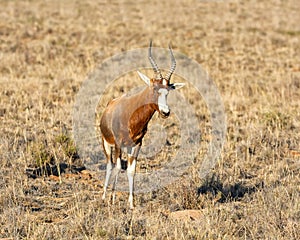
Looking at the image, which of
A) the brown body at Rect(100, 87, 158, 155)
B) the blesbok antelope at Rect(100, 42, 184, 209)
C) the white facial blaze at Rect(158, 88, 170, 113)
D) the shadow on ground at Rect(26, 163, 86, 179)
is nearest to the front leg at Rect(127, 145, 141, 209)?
the blesbok antelope at Rect(100, 42, 184, 209)

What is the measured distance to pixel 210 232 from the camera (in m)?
5.98

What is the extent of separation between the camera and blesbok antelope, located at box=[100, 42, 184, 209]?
672 cm

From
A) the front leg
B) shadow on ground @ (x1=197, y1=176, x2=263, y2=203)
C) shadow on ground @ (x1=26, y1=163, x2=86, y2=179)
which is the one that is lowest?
shadow on ground @ (x1=197, y1=176, x2=263, y2=203)

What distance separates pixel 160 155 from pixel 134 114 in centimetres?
301

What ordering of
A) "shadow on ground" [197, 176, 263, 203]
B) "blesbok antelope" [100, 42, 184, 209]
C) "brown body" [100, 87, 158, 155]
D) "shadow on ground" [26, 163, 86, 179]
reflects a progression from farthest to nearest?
1. "shadow on ground" [26, 163, 86, 179]
2. "shadow on ground" [197, 176, 263, 203]
3. "brown body" [100, 87, 158, 155]
4. "blesbok antelope" [100, 42, 184, 209]

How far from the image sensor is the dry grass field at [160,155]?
21.0ft

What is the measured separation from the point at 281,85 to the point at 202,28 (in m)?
12.6

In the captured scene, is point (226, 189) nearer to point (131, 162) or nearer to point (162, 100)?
point (131, 162)

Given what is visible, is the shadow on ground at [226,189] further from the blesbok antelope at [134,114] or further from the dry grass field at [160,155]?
the blesbok antelope at [134,114]

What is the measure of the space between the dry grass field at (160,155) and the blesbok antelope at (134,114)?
2.74ft

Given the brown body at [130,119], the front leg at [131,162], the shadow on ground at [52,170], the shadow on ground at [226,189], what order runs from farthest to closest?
the shadow on ground at [52,170] < the shadow on ground at [226,189] < the front leg at [131,162] < the brown body at [130,119]

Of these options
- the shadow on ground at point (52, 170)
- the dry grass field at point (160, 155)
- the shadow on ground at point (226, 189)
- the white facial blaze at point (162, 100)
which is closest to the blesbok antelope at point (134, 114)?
the white facial blaze at point (162, 100)

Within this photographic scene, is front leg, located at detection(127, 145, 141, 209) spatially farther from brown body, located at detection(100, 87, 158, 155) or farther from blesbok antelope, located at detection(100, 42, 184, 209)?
brown body, located at detection(100, 87, 158, 155)

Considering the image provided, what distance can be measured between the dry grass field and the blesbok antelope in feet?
2.74
